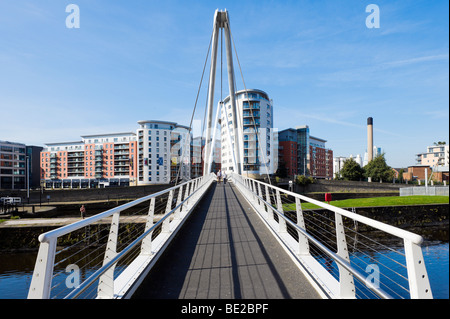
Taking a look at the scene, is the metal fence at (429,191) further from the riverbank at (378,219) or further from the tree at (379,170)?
the tree at (379,170)

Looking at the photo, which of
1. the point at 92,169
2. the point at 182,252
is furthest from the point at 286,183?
the point at 92,169

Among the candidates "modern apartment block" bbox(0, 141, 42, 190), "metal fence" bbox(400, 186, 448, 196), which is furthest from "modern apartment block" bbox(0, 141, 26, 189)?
"metal fence" bbox(400, 186, 448, 196)

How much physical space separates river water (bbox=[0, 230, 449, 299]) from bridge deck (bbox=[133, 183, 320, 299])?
23.6 ft

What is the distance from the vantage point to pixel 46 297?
1869 mm

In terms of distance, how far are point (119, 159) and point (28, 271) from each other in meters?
81.1

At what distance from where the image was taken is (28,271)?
1365cm

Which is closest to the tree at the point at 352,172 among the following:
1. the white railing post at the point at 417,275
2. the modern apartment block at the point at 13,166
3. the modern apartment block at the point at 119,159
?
the modern apartment block at the point at 119,159

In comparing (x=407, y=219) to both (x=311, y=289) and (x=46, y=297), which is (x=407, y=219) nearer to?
(x=311, y=289)

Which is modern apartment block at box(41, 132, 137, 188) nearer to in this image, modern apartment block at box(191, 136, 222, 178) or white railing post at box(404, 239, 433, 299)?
modern apartment block at box(191, 136, 222, 178)

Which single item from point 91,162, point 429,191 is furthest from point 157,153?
point 429,191

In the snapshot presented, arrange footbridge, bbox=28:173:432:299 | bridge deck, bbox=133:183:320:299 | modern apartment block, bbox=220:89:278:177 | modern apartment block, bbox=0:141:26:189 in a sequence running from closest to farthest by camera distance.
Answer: footbridge, bbox=28:173:432:299, bridge deck, bbox=133:183:320:299, modern apartment block, bbox=220:89:278:177, modern apartment block, bbox=0:141:26:189

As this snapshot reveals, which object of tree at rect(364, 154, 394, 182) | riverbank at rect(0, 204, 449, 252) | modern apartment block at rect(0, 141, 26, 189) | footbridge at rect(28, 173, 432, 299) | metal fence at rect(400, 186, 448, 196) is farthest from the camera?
modern apartment block at rect(0, 141, 26, 189)

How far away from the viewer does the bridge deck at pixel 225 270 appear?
3.21 metres

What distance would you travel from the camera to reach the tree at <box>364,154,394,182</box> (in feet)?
210
